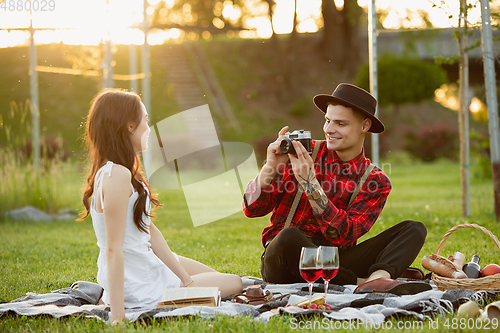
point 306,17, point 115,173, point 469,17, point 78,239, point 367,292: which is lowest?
point 78,239

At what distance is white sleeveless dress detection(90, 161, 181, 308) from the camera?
2.45 m

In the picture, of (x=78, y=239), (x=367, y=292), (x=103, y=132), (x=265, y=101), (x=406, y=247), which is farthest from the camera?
(x=265, y=101)

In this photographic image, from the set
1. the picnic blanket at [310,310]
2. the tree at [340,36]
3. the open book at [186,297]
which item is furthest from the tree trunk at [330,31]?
the open book at [186,297]

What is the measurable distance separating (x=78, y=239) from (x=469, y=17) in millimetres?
5189

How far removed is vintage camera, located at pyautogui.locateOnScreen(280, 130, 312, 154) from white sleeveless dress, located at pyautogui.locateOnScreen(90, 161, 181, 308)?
0.87 meters

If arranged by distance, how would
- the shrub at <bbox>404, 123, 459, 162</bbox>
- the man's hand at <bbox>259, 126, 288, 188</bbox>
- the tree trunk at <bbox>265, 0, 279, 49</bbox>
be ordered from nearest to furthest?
the man's hand at <bbox>259, 126, 288, 188</bbox>
the shrub at <bbox>404, 123, 459, 162</bbox>
the tree trunk at <bbox>265, 0, 279, 49</bbox>

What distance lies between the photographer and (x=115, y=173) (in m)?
2.31

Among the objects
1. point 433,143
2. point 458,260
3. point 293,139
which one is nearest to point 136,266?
point 293,139

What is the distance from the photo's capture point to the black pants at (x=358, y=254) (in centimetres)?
299

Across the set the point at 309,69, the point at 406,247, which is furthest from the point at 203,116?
the point at 406,247

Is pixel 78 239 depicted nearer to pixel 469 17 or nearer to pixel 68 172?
pixel 68 172

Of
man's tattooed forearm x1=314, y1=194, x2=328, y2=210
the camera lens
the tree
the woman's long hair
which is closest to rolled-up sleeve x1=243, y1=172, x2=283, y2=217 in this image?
the camera lens

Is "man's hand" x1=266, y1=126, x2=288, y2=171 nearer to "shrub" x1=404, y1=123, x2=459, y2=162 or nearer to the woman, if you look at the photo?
the woman

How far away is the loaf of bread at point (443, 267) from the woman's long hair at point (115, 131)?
1620mm
